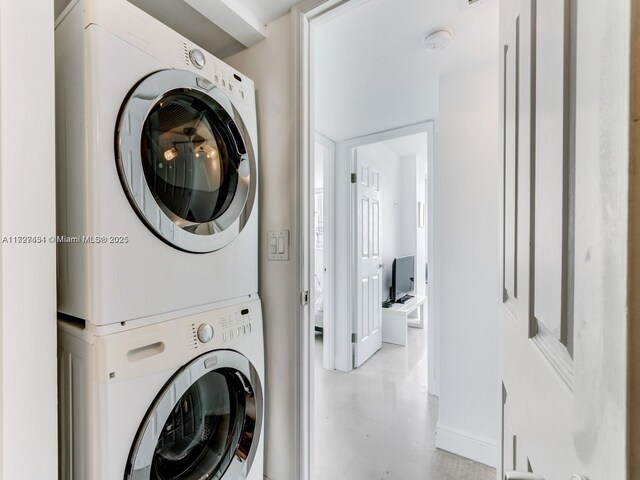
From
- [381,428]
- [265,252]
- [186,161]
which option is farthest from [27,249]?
[381,428]

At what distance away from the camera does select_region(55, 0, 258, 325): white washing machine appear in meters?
0.76

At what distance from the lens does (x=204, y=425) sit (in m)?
1.05

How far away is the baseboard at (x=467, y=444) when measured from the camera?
5.26 feet

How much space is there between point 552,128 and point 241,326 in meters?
1.06

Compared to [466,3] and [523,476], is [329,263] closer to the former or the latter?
[466,3]

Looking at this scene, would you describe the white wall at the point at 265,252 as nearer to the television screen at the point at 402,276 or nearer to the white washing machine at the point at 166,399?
the white washing machine at the point at 166,399

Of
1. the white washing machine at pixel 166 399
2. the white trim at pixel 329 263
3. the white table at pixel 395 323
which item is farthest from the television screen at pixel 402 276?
the white washing machine at pixel 166 399

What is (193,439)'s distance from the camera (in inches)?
39.9

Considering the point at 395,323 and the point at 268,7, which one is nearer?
the point at 268,7

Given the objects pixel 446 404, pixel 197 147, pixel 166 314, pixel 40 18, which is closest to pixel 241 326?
pixel 166 314

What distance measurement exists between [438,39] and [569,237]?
1403 mm

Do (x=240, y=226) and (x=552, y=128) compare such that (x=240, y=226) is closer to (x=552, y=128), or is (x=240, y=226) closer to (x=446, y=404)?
(x=552, y=128)

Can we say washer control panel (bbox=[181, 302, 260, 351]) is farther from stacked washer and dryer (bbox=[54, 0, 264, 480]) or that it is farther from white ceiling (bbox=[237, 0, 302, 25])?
white ceiling (bbox=[237, 0, 302, 25])

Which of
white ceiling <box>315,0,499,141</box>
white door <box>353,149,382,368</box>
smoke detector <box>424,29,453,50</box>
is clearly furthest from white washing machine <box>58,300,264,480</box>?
white door <box>353,149,382,368</box>
